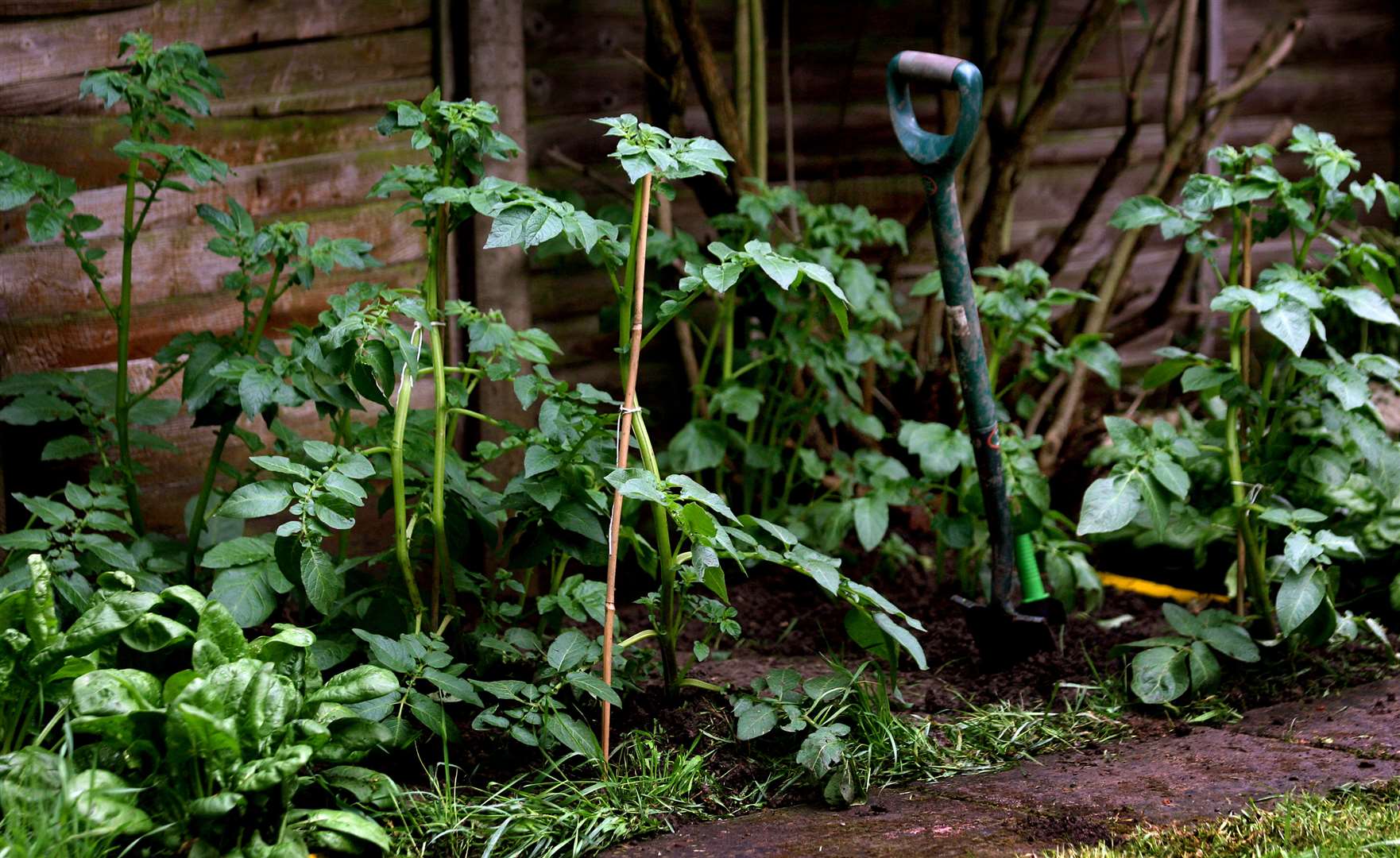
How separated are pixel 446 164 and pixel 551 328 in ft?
4.41

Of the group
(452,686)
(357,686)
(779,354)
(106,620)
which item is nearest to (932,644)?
(779,354)

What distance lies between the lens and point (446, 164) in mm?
2318

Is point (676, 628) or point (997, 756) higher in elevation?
point (676, 628)

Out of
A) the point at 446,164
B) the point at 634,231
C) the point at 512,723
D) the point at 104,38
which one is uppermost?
the point at 104,38

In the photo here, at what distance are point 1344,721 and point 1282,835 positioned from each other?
704mm

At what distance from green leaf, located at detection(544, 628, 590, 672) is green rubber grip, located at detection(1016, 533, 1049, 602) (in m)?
1.15

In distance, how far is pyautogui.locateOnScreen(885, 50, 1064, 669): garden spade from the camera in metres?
2.46

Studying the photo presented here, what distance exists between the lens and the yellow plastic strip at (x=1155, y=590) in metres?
3.36

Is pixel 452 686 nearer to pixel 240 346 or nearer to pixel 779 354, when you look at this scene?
pixel 240 346

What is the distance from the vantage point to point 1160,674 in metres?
2.60

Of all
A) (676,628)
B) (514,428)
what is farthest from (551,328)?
(676,628)

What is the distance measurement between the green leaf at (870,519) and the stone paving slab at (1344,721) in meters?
0.92

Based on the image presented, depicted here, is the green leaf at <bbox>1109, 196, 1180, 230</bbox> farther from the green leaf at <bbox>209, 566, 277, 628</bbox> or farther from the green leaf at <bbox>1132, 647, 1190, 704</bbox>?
the green leaf at <bbox>209, 566, 277, 628</bbox>

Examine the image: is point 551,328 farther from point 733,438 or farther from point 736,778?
point 736,778
